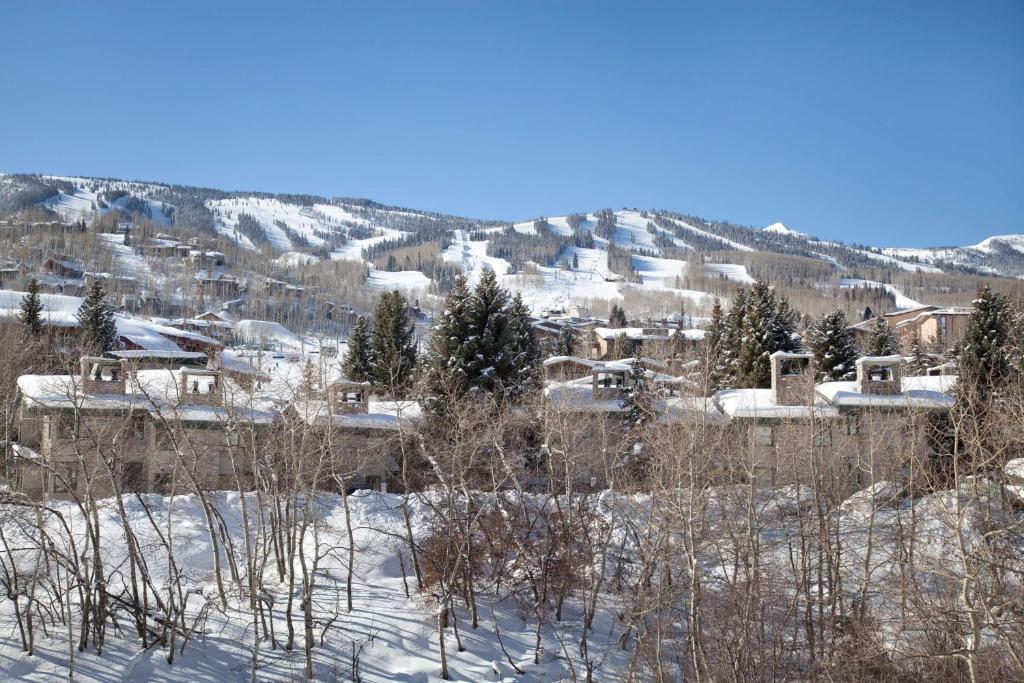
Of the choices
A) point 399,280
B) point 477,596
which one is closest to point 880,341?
point 477,596

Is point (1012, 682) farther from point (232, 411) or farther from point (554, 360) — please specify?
point (554, 360)

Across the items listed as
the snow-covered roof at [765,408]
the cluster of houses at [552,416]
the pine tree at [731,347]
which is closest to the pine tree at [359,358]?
the cluster of houses at [552,416]

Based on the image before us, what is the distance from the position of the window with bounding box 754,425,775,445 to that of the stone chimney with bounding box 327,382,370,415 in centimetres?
1510

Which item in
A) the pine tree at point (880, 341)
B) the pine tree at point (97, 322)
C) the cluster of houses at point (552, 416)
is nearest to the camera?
the cluster of houses at point (552, 416)

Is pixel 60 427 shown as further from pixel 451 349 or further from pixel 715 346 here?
pixel 715 346

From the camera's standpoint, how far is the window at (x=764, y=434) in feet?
101

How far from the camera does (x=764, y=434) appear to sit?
31.1 metres

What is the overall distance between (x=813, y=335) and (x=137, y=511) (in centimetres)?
3130

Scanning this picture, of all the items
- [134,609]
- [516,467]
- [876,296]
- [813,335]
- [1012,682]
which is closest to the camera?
[1012,682]

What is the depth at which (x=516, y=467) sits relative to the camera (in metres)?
25.8

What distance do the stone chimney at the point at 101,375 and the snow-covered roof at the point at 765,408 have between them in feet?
Result: 73.2

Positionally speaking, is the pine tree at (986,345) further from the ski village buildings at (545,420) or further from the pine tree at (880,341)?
the pine tree at (880,341)

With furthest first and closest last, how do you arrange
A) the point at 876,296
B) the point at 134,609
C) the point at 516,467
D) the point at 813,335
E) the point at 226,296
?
the point at 876,296, the point at 226,296, the point at 813,335, the point at 516,467, the point at 134,609

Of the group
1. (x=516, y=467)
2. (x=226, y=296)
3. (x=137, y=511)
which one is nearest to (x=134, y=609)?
(x=137, y=511)
